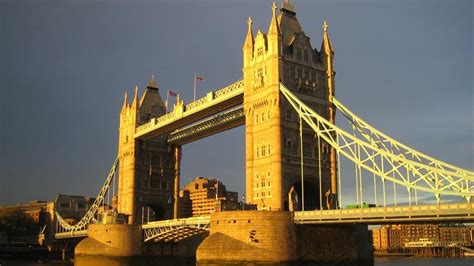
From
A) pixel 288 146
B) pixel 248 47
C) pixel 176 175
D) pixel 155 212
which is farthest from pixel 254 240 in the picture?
pixel 155 212

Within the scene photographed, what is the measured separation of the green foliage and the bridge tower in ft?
303

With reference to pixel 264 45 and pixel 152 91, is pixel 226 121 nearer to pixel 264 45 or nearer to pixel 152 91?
pixel 264 45

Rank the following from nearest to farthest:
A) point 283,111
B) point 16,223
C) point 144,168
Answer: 1. point 283,111
2. point 144,168
3. point 16,223

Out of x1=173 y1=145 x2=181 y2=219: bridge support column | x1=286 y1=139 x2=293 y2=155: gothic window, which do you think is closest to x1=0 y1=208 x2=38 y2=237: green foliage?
x1=173 y1=145 x2=181 y2=219: bridge support column

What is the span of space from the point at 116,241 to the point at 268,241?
42016mm

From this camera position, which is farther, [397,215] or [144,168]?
[144,168]

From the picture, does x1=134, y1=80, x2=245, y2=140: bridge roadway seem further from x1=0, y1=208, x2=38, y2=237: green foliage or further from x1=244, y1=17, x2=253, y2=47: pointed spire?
x1=0, y1=208, x2=38, y2=237: green foliage

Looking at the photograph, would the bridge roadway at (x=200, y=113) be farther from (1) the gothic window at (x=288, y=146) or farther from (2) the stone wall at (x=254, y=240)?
(2) the stone wall at (x=254, y=240)

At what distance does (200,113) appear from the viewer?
89.1m

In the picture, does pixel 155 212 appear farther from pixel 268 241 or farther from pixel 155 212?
pixel 268 241

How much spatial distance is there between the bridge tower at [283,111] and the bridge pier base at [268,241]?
6.57 meters

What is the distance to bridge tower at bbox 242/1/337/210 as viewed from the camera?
70.1 metres

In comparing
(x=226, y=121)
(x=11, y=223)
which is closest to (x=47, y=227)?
(x=11, y=223)

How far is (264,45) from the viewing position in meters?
74.4
